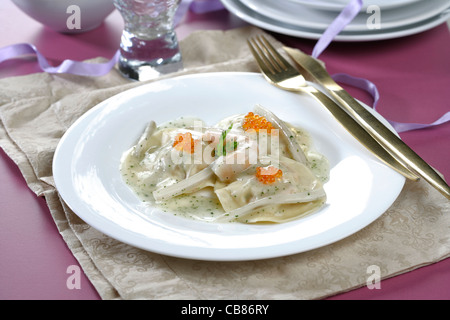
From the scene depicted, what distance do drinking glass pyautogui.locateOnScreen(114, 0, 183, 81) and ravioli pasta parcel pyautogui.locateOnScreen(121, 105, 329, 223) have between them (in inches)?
24.6

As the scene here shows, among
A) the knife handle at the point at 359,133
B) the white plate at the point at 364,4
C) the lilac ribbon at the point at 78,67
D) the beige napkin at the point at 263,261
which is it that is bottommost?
the lilac ribbon at the point at 78,67

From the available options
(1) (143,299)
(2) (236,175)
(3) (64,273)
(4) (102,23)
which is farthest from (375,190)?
(4) (102,23)

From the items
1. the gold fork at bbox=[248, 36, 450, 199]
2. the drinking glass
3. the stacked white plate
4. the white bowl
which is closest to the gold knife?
the gold fork at bbox=[248, 36, 450, 199]

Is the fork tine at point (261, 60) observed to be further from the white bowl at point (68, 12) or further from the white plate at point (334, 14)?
the white bowl at point (68, 12)

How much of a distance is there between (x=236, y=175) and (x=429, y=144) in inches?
30.6

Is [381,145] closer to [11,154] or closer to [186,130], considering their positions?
[186,130]

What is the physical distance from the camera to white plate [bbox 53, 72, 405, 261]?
1562mm

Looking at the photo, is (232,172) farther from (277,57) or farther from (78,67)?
(78,67)

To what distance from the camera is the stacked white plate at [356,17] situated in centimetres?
270

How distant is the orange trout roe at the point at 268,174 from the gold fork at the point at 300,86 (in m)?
0.32

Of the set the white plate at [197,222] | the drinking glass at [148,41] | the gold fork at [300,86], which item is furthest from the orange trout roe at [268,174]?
the drinking glass at [148,41]

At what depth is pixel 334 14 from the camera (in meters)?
2.78

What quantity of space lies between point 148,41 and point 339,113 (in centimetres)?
92

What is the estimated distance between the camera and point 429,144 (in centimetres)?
220
